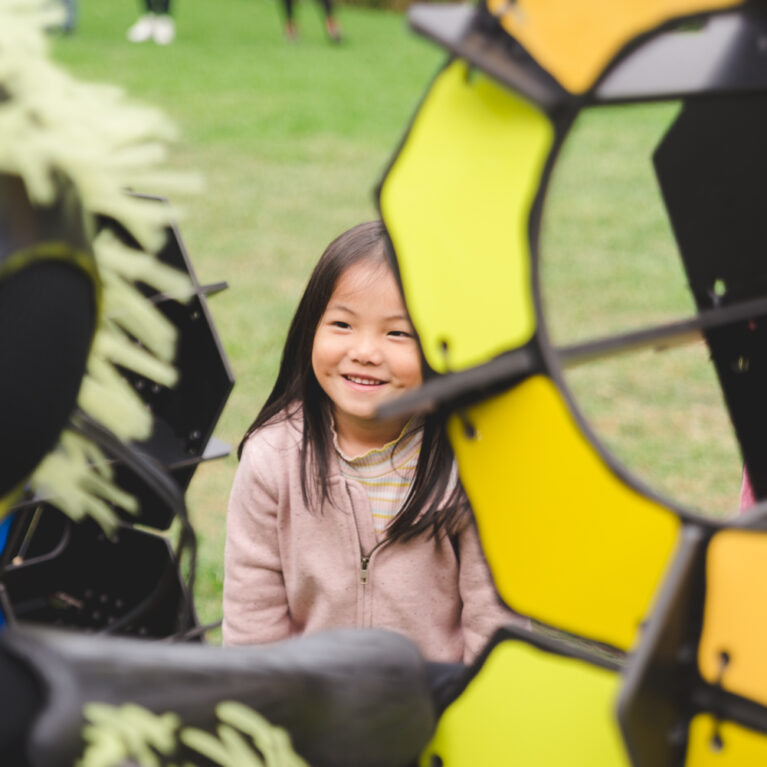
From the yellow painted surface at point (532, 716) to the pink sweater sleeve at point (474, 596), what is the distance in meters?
0.44

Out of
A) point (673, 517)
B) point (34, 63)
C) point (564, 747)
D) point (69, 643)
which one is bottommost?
point (564, 747)

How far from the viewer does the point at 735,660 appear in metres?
0.79

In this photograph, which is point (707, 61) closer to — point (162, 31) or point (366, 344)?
point (366, 344)

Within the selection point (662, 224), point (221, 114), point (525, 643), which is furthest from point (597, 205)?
point (525, 643)

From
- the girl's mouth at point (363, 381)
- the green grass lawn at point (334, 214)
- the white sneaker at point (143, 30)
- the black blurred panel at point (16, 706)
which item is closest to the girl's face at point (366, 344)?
the girl's mouth at point (363, 381)

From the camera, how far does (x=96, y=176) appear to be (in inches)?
31.9

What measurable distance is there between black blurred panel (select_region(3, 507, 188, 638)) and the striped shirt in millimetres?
387

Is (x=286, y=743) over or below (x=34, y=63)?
below

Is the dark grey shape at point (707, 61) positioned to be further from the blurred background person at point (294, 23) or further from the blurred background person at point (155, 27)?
the blurred background person at point (294, 23)

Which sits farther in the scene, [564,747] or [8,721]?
[564,747]

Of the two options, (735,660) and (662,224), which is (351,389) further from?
(662,224)

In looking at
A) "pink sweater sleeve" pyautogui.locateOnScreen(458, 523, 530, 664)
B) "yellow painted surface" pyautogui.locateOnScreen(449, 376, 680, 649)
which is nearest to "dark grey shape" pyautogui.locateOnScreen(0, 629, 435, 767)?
"yellow painted surface" pyautogui.locateOnScreen(449, 376, 680, 649)

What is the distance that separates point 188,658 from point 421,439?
0.73 meters

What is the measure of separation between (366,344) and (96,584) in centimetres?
68
